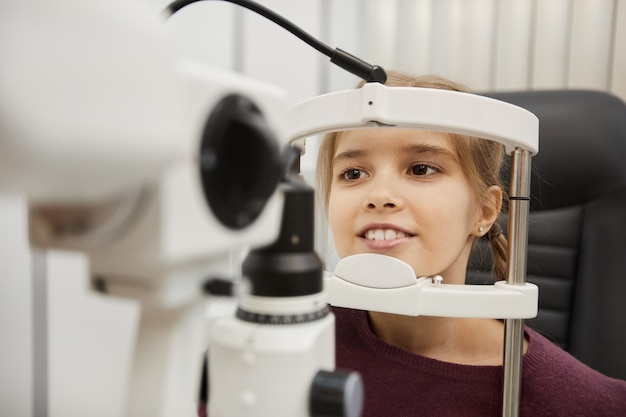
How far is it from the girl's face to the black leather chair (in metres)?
0.40

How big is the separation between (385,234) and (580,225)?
25.1 inches

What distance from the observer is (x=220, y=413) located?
0.25 m

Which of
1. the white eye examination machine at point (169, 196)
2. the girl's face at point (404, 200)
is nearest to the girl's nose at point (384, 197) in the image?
the girl's face at point (404, 200)

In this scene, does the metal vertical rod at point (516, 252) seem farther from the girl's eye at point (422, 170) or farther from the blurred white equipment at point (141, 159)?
the blurred white equipment at point (141, 159)

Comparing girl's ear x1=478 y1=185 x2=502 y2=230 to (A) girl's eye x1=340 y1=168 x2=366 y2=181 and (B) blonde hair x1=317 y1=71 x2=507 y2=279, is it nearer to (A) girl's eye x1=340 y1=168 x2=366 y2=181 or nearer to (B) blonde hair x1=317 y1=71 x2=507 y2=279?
(B) blonde hair x1=317 y1=71 x2=507 y2=279

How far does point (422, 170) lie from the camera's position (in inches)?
27.9

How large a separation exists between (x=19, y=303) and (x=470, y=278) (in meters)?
0.84

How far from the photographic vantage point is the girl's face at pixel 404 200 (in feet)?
2.15

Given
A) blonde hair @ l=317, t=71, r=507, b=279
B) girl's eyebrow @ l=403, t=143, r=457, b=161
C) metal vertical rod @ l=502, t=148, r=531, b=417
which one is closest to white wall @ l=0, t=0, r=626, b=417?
blonde hair @ l=317, t=71, r=507, b=279

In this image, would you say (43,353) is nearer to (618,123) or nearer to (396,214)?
(396,214)

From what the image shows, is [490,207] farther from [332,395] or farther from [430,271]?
[332,395]

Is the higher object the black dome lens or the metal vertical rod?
the black dome lens

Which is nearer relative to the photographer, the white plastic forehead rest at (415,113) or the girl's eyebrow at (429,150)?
the white plastic forehead rest at (415,113)

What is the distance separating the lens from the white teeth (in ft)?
2.15
